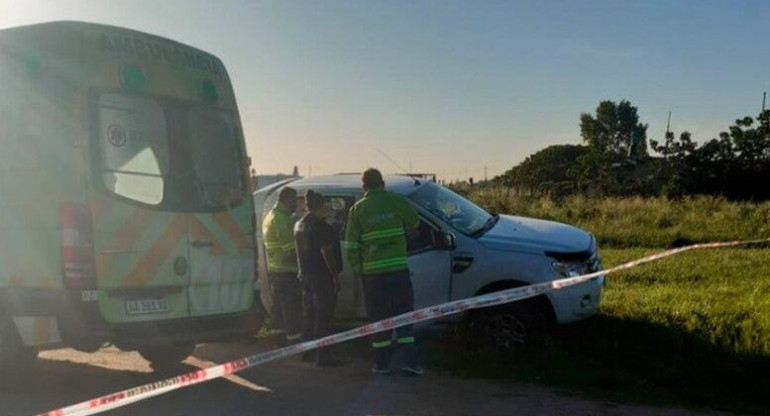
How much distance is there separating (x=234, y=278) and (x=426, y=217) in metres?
2.05

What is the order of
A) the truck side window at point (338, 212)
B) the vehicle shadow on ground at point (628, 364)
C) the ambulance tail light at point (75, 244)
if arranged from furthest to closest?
the truck side window at point (338, 212) < the vehicle shadow on ground at point (628, 364) < the ambulance tail light at point (75, 244)

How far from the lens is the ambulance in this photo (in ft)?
18.3

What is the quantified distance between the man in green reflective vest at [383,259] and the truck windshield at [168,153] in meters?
1.13

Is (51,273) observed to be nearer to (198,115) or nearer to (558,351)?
(198,115)

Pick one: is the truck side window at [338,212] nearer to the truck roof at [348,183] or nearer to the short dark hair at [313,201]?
the truck roof at [348,183]

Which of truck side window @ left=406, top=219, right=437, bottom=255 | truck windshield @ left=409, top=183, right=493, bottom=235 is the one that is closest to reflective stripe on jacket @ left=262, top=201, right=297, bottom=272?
truck side window @ left=406, top=219, right=437, bottom=255

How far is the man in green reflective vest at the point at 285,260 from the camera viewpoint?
794cm

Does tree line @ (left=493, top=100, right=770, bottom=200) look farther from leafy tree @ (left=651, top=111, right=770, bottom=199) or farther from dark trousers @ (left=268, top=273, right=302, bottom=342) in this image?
dark trousers @ (left=268, top=273, right=302, bottom=342)

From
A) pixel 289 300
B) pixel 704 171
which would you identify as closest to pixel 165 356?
pixel 289 300

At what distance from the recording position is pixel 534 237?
25.1 feet

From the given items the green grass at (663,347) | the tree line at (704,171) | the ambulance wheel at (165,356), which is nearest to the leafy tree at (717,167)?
the tree line at (704,171)

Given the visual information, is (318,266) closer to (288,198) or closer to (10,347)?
(288,198)

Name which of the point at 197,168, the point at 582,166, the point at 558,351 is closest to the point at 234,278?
the point at 197,168

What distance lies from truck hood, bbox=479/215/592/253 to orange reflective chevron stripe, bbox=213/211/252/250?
A: 2251 millimetres
